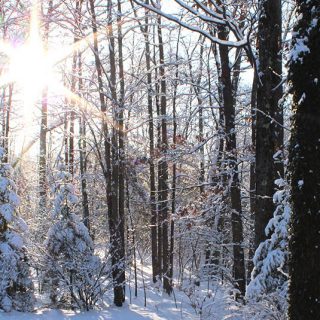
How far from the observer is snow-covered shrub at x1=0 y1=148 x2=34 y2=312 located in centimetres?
1047

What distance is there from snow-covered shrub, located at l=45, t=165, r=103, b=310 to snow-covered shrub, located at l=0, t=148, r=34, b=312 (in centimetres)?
88

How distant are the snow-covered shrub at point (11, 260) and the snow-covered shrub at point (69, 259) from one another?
2.90 ft

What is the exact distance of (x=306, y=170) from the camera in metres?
4.48

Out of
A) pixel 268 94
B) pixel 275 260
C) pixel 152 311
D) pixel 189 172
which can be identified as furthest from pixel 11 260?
pixel 189 172

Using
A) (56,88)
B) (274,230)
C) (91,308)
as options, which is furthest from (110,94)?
(274,230)

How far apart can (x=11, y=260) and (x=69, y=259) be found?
1.65 m

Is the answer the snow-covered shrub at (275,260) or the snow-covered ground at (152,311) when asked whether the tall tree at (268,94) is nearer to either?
the snow-covered shrub at (275,260)

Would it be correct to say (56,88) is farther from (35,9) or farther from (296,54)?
(296,54)

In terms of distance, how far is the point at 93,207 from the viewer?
2573cm

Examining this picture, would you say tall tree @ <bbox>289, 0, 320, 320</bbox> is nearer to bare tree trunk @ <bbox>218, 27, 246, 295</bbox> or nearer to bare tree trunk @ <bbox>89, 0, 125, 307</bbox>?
bare tree trunk @ <bbox>218, 27, 246, 295</bbox>

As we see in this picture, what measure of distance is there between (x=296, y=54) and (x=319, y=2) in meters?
0.54

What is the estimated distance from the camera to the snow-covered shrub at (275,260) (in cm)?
650

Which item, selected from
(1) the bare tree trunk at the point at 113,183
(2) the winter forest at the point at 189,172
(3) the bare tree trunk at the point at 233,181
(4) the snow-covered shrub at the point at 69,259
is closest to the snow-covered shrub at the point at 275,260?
(2) the winter forest at the point at 189,172

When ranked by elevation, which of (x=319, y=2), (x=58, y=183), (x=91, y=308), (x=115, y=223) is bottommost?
(x=91, y=308)
